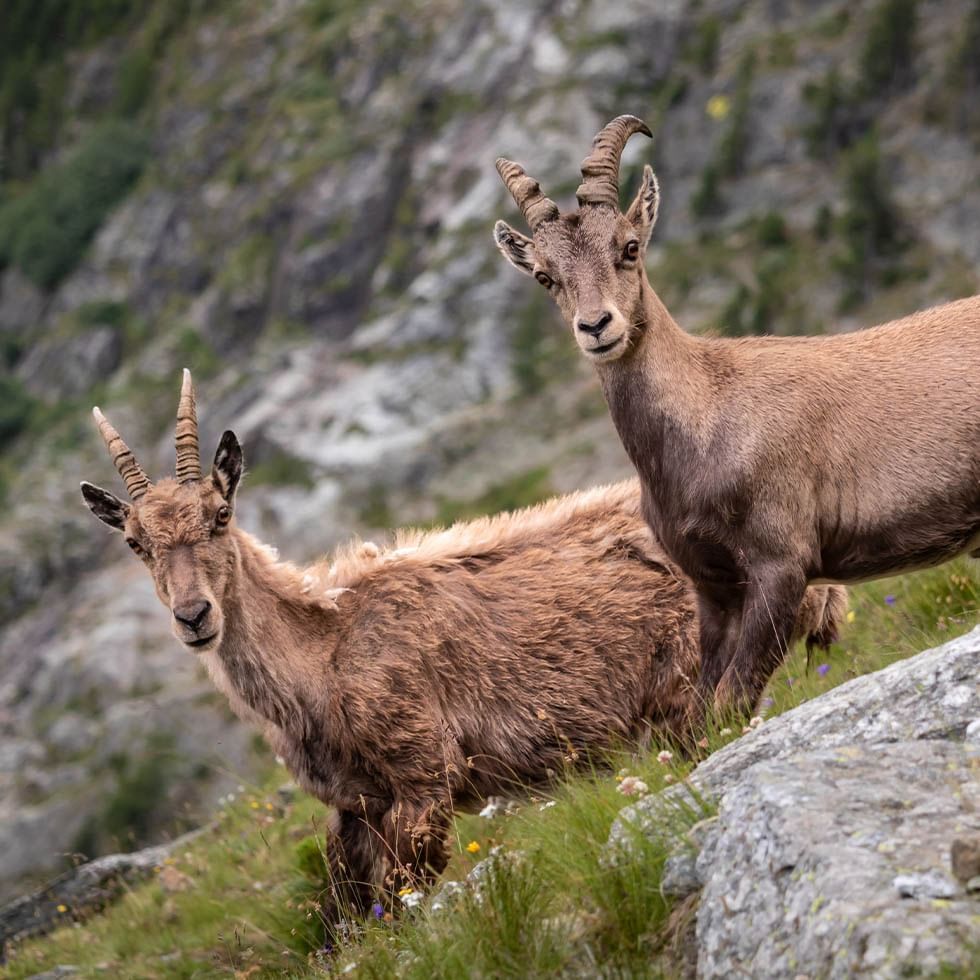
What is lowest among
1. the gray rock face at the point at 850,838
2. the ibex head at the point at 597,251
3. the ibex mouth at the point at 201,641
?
the gray rock face at the point at 850,838

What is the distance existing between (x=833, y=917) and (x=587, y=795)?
211cm

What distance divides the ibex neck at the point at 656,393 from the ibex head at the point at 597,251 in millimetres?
116

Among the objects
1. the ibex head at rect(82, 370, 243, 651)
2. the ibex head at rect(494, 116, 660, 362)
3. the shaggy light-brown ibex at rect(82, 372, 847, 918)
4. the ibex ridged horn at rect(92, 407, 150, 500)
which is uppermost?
the ibex head at rect(494, 116, 660, 362)

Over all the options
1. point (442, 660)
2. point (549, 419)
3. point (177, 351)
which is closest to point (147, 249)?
point (177, 351)

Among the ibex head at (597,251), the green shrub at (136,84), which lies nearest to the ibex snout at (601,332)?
the ibex head at (597,251)

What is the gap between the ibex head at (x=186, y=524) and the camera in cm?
854

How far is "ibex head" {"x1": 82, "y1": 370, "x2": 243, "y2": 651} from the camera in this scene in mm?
8539

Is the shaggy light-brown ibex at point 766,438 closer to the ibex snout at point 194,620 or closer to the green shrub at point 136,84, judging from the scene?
the ibex snout at point 194,620

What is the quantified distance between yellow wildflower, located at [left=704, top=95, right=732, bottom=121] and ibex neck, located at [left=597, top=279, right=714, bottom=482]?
8059 cm

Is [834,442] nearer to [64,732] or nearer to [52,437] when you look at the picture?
[64,732]

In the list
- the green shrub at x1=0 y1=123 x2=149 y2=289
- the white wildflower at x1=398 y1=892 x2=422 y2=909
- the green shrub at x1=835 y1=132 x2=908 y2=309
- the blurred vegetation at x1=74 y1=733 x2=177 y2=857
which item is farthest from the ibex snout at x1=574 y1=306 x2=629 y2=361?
the green shrub at x1=0 y1=123 x2=149 y2=289

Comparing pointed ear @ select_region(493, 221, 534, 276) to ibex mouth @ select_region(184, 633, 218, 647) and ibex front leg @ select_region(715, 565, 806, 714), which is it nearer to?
ibex front leg @ select_region(715, 565, 806, 714)

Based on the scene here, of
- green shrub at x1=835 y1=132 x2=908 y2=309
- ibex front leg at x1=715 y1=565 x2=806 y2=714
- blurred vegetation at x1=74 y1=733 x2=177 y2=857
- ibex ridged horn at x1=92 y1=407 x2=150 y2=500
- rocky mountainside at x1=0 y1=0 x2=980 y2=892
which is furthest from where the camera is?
green shrub at x1=835 y1=132 x2=908 y2=309

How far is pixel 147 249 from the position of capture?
379ft
